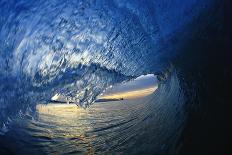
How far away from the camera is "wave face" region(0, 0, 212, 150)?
4.41 m

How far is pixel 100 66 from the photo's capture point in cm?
694

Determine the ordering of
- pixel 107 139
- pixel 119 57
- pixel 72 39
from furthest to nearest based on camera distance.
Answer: pixel 119 57, pixel 107 139, pixel 72 39

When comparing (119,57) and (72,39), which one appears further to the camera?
(119,57)

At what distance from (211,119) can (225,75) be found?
0.62m

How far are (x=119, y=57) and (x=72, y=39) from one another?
183cm

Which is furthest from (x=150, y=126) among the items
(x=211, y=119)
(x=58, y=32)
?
(x=58, y=32)

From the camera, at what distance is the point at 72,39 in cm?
526

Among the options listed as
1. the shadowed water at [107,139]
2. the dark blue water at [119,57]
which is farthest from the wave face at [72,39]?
the shadowed water at [107,139]

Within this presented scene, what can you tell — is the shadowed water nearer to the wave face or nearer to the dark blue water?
the dark blue water

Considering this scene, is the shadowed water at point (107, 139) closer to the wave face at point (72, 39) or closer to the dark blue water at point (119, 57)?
the dark blue water at point (119, 57)

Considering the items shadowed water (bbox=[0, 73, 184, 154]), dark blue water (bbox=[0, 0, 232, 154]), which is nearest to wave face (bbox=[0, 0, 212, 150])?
dark blue water (bbox=[0, 0, 232, 154])

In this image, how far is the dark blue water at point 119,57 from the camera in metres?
4.31

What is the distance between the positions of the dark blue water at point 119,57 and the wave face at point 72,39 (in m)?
0.02

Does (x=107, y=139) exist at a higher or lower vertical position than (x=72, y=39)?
lower
